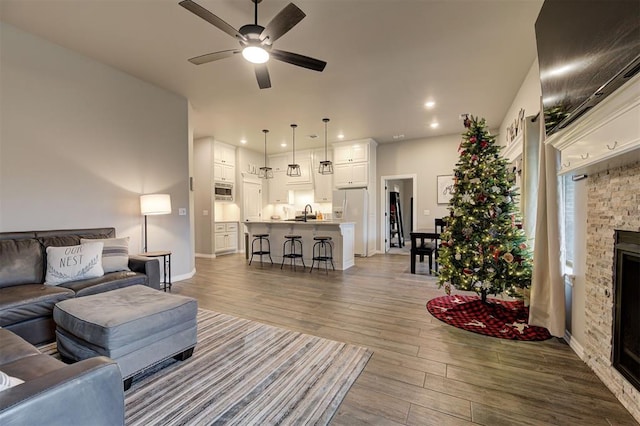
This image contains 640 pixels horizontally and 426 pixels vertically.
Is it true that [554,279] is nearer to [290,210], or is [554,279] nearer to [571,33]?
[571,33]

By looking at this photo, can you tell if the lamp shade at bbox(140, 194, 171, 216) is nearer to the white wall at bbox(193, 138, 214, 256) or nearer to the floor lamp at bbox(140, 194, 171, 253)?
the floor lamp at bbox(140, 194, 171, 253)

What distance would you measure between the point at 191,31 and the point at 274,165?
6.02m

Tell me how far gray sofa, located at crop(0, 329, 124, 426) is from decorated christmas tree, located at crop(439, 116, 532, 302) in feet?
10.2

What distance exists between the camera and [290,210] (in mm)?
9070

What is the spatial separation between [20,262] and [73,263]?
1.38 ft

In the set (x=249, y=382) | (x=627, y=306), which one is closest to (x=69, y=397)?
(x=249, y=382)

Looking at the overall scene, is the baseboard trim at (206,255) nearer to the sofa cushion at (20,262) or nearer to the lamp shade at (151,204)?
the lamp shade at (151,204)

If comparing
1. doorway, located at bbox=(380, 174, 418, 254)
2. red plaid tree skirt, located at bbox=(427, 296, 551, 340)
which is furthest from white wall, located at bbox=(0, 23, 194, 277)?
doorway, located at bbox=(380, 174, 418, 254)

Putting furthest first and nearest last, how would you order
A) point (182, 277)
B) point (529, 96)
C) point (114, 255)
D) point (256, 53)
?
point (182, 277) < point (529, 96) < point (114, 255) < point (256, 53)

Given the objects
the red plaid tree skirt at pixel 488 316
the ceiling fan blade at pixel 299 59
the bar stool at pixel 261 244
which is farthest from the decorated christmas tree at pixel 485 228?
the bar stool at pixel 261 244

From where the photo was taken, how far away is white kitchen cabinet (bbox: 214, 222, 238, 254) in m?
7.32

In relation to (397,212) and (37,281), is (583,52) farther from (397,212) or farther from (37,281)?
(397,212)

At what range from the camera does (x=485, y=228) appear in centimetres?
304

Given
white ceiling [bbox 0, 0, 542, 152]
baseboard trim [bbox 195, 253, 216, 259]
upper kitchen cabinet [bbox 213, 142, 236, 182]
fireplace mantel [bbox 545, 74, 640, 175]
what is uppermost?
white ceiling [bbox 0, 0, 542, 152]
